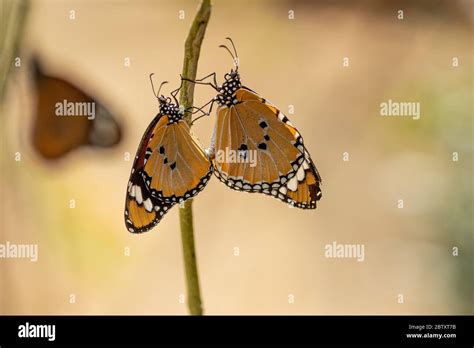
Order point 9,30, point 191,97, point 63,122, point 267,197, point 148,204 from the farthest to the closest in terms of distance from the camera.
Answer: point 267,197, point 63,122, point 148,204, point 9,30, point 191,97

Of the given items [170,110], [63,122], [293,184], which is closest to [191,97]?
[170,110]

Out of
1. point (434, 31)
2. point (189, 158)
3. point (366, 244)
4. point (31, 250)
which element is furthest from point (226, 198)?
point (434, 31)

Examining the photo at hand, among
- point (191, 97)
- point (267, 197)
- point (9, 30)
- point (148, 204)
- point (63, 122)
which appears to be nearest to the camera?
point (191, 97)

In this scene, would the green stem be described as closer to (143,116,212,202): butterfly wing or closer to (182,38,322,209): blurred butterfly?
(143,116,212,202): butterfly wing

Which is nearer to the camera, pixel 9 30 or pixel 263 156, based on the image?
pixel 9 30

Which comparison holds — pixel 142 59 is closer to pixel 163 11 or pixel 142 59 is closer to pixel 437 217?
pixel 163 11

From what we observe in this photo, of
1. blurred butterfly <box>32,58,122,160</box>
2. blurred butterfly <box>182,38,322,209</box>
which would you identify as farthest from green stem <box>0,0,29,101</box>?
blurred butterfly <box>32,58,122,160</box>

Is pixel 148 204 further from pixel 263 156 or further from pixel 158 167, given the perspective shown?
pixel 263 156
